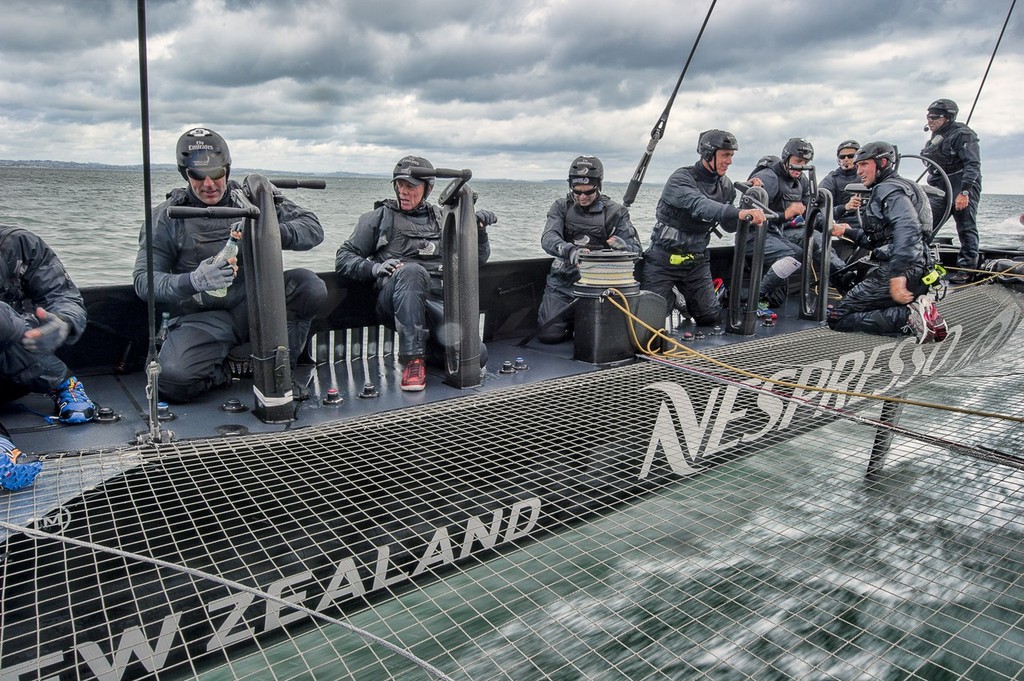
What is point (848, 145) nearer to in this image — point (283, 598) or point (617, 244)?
point (617, 244)

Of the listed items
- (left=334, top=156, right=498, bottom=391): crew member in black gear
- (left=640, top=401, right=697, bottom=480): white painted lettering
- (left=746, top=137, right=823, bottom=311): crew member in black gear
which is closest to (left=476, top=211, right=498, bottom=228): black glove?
(left=334, top=156, right=498, bottom=391): crew member in black gear

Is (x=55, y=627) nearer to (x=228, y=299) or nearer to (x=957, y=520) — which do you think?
(x=228, y=299)

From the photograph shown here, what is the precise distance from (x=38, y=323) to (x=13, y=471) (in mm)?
768

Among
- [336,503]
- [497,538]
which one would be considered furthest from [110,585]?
[497,538]

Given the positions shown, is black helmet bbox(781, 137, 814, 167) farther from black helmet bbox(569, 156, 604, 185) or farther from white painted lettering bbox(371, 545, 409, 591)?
white painted lettering bbox(371, 545, 409, 591)

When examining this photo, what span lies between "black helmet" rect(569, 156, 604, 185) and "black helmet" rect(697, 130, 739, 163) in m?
0.74

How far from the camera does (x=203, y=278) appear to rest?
293cm

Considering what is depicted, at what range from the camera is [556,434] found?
2764 millimetres

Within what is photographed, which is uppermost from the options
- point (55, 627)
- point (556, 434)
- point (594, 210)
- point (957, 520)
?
point (594, 210)

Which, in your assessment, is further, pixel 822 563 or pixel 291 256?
pixel 291 256

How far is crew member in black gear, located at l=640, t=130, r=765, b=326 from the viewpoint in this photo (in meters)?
4.79

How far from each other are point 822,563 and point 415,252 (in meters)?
2.40

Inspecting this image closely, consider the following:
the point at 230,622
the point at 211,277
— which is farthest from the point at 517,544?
the point at 211,277

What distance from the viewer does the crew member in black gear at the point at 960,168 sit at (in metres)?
7.32
